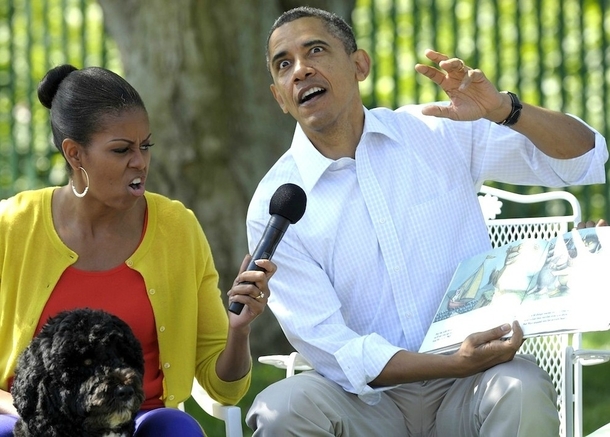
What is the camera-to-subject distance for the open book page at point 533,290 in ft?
12.2

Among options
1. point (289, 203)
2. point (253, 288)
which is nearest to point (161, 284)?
point (253, 288)

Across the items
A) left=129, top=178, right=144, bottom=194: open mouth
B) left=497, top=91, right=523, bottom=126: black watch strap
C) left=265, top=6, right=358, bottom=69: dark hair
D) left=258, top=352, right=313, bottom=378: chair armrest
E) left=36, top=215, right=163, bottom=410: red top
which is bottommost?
left=258, top=352, right=313, bottom=378: chair armrest

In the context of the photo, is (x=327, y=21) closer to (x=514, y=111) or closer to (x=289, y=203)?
(x=514, y=111)

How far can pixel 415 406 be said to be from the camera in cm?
427

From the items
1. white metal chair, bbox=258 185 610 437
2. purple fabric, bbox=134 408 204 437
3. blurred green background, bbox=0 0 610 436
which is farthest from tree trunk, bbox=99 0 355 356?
purple fabric, bbox=134 408 204 437

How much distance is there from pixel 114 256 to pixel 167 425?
74 centimetres

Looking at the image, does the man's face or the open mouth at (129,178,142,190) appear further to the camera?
the man's face

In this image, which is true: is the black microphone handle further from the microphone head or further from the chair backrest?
the chair backrest

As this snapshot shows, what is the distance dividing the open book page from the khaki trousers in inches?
7.9

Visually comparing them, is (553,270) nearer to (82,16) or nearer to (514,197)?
(514,197)

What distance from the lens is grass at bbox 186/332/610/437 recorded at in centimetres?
670

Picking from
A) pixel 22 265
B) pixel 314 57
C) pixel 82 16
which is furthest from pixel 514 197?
pixel 82 16

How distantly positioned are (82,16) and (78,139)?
17.2ft

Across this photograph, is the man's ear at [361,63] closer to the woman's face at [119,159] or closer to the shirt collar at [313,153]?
the shirt collar at [313,153]
